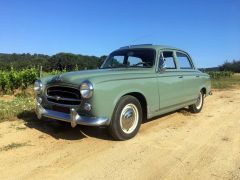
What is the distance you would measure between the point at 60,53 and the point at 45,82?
24.1 meters

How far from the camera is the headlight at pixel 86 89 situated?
17.7 ft

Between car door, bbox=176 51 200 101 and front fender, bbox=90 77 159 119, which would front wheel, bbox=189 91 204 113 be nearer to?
car door, bbox=176 51 200 101

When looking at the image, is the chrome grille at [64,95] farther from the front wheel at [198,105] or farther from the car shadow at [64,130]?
the front wheel at [198,105]

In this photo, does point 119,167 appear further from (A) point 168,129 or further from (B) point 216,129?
(B) point 216,129

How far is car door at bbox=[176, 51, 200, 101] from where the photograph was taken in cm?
809

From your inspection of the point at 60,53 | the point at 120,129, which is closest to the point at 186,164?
the point at 120,129

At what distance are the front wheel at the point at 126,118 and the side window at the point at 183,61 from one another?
2.42m

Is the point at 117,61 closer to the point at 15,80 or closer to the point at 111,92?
the point at 111,92

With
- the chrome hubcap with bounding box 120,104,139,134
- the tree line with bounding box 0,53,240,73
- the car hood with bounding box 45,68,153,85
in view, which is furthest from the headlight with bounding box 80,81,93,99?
the tree line with bounding box 0,53,240,73

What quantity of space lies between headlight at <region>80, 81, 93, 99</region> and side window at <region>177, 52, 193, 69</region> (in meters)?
3.43

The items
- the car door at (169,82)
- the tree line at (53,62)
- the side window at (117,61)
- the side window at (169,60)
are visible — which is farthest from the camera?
the tree line at (53,62)

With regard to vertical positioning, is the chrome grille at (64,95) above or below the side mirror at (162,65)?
below

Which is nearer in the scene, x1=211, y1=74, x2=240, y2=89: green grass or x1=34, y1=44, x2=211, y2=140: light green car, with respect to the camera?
x1=34, y1=44, x2=211, y2=140: light green car

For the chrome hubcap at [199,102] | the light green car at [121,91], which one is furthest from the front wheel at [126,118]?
the chrome hubcap at [199,102]
